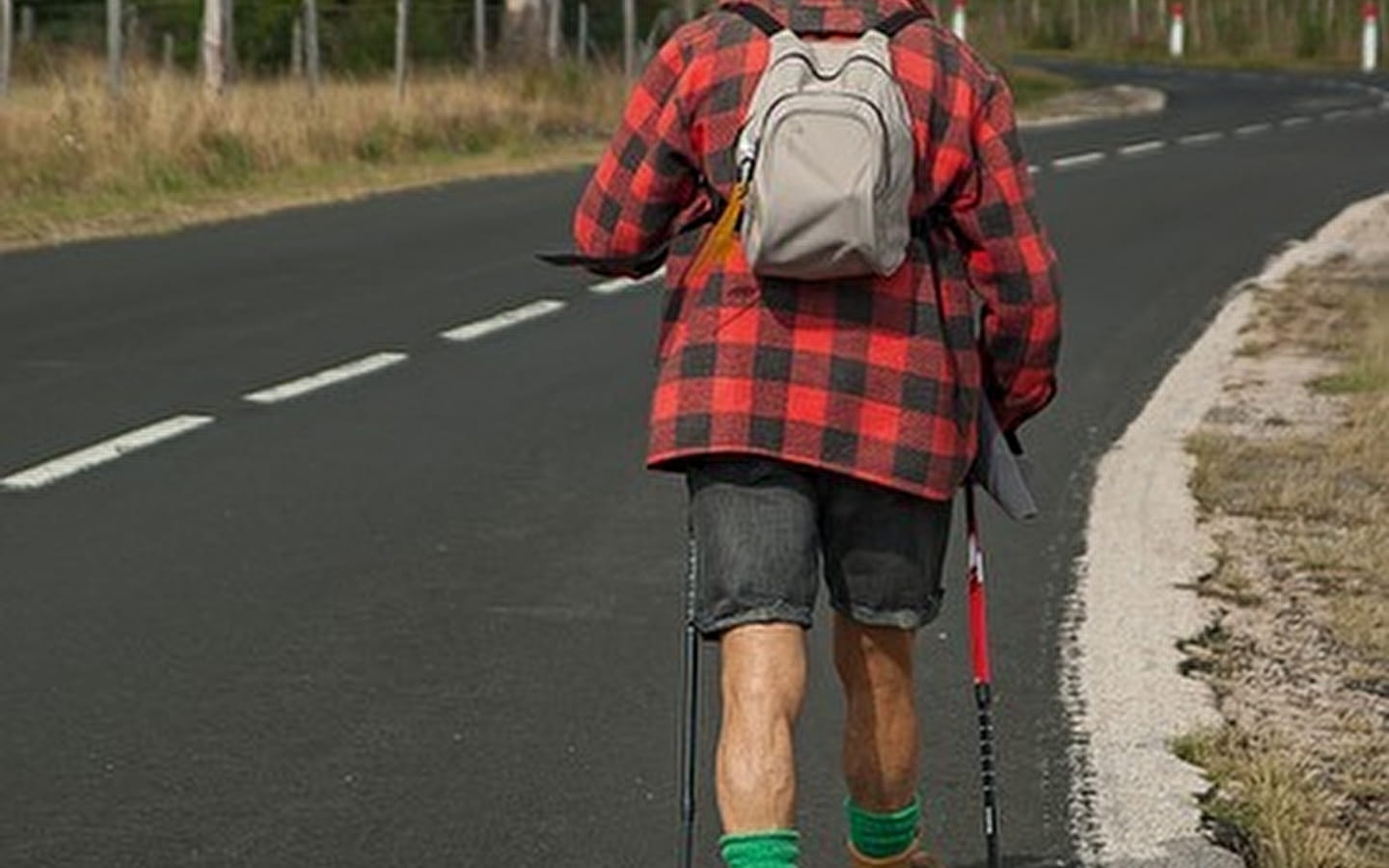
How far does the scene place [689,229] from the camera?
514 cm

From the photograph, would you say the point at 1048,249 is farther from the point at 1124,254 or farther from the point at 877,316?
the point at 1124,254

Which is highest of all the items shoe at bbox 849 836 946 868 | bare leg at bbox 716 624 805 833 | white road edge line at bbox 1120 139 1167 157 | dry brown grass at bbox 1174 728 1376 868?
bare leg at bbox 716 624 805 833

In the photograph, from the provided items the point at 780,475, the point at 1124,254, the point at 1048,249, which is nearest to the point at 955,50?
the point at 1048,249

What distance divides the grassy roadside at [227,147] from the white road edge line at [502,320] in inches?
159

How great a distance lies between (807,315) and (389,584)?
423 centimetres

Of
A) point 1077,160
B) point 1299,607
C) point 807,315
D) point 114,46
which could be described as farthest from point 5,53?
point 807,315

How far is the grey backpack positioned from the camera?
4766 millimetres

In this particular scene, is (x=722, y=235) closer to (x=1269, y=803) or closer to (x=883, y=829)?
(x=883, y=829)

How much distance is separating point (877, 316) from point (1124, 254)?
1551 cm

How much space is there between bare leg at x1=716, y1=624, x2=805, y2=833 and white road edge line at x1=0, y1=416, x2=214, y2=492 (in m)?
5.88

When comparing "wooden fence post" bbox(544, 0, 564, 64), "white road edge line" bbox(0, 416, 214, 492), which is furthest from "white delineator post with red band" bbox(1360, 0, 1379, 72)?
"white road edge line" bbox(0, 416, 214, 492)

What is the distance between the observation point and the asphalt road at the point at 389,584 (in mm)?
6648

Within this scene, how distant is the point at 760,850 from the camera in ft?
16.0

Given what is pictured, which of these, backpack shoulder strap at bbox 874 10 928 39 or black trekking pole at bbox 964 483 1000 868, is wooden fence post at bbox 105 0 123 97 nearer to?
black trekking pole at bbox 964 483 1000 868
